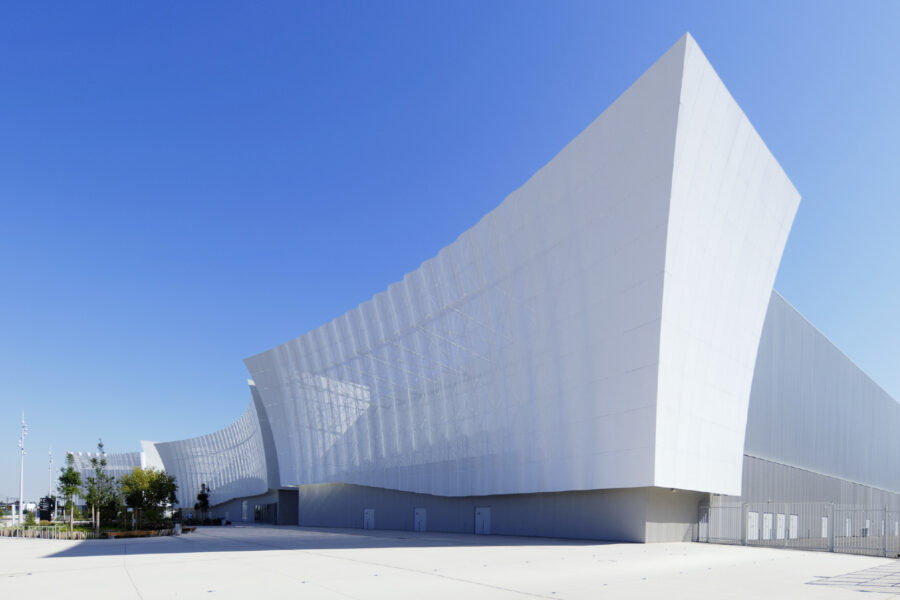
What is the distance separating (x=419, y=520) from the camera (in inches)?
1377

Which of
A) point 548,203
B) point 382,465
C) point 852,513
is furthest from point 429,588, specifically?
point 852,513

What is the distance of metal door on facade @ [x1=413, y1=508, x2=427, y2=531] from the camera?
34.5m

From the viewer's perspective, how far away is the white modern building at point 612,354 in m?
21.1

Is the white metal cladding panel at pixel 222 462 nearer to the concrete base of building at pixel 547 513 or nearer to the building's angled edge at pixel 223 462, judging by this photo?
the building's angled edge at pixel 223 462

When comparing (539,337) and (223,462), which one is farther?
(223,462)

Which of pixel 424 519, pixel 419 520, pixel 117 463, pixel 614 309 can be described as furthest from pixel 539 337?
pixel 117 463

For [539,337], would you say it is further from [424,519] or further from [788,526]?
[788,526]

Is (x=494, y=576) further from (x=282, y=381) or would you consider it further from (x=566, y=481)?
(x=282, y=381)

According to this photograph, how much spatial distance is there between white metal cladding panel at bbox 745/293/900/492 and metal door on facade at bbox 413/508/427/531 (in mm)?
16251

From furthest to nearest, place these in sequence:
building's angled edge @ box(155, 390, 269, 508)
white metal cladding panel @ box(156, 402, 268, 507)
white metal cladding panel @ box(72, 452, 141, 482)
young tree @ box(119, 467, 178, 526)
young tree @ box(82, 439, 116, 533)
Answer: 1. white metal cladding panel @ box(72, 452, 141, 482)
2. white metal cladding panel @ box(156, 402, 268, 507)
3. building's angled edge @ box(155, 390, 269, 508)
4. young tree @ box(119, 467, 178, 526)
5. young tree @ box(82, 439, 116, 533)

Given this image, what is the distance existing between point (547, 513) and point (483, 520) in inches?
194

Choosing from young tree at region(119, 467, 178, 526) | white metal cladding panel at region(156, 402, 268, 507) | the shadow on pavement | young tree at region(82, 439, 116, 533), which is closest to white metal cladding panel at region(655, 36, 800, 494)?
the shadow on pavement

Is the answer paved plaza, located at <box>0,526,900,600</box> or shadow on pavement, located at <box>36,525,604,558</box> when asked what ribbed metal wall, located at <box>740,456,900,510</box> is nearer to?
shadow on pavement, located at <box>36,525,604,558</box>

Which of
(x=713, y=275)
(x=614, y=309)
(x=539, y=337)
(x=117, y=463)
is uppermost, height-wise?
(x=713, y=275)
